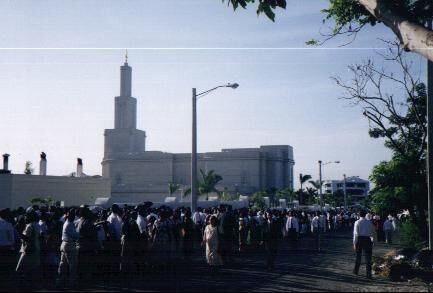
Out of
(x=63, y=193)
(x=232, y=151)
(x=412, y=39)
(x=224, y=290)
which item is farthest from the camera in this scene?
(x=232, y=151)

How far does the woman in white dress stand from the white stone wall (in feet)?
112

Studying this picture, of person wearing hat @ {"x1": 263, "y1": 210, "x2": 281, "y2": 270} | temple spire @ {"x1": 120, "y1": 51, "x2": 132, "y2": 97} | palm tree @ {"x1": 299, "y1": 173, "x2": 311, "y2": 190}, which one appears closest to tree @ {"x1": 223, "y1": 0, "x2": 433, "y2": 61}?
person wearing hat @ {"x1": 263, "y1": 210, "x2": 281, "y2": 270}

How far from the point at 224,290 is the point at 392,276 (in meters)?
4.59

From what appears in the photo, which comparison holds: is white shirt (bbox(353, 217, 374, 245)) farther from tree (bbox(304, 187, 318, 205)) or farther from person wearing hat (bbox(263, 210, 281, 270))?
tree (bbox(304, 187, 318, 205))

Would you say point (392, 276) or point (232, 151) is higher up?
point (232, 151)

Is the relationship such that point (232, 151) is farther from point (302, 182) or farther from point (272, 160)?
point (302, 182)

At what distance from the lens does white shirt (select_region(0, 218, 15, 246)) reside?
34.0 feet

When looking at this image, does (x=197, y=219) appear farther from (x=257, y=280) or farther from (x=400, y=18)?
(x=400, y=18)

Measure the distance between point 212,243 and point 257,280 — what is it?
2.21 meters

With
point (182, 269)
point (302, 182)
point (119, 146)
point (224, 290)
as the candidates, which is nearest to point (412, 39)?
point (224, 290)

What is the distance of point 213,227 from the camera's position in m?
13.6

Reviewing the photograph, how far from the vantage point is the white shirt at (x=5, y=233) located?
10.4m

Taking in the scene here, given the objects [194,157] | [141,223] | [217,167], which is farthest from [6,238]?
[217,167]

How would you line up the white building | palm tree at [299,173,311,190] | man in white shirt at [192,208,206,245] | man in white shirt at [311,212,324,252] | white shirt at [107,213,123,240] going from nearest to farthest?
white shirt at [107,213,123,240]
man in white shirt at [311,212,324,252]
man in white shirt at [192,208,206,245]
palm tree at [299,173,311,190]
the white building
